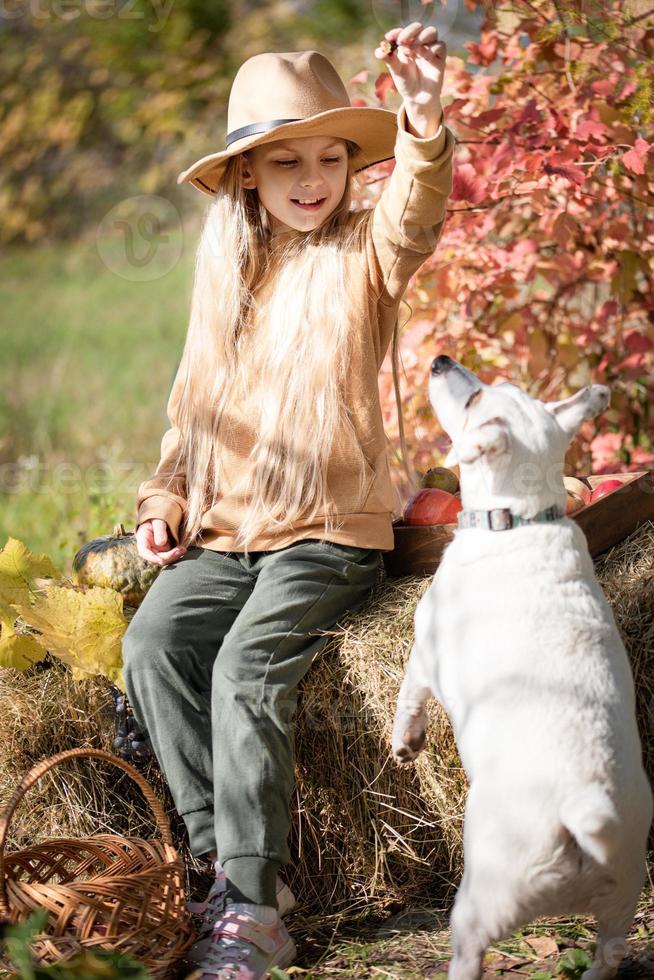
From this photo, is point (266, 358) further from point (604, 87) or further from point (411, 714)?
point (604, 87)

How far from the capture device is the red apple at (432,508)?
2586 millimetres

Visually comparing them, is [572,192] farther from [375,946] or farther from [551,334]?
[375,946]

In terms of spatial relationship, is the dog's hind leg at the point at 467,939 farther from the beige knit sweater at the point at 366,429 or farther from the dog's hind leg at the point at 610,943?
the beige knit sweater at the point at 366,429

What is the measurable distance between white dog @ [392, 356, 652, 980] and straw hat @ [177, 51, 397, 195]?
85 centimetres

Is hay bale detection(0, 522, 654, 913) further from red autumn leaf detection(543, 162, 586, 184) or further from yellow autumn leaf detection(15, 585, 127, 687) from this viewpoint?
red autumn leaf detection(543, 162, 586, 184)

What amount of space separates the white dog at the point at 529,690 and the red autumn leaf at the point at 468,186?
4.59 ft

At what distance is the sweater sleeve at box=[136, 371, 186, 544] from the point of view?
2568mm

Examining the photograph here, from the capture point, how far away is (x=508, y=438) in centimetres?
175

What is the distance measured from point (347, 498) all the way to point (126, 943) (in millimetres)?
1044

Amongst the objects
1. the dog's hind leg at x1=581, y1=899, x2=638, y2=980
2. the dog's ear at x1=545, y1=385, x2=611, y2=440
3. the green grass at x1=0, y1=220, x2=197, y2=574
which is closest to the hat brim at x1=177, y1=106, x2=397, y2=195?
the dog's ear at x1=545, y1=385, x2=611, y2=440

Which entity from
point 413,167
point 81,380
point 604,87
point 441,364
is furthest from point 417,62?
point 81,380

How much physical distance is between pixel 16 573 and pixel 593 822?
5.03 ft

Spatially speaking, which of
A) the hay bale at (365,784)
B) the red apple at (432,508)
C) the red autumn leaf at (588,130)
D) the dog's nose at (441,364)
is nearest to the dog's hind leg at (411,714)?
the hay bale at (365,784)

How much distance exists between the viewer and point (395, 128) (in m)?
2.56
